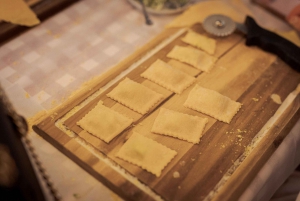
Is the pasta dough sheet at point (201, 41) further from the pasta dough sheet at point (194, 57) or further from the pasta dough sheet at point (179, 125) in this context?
the pasta dough sheet at point (179, 125)

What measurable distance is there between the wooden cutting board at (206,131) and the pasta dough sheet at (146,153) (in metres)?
0.02

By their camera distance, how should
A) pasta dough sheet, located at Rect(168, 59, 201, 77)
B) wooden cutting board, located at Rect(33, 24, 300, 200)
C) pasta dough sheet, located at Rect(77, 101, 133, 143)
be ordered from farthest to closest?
pasta dough sheet, located at Rect(168, 59, 201, 77) → pasta dough sheet, located at Rect(77, 101, 133, 143) → wooden cutting board, located at Rect(33, 24, 300, 200)

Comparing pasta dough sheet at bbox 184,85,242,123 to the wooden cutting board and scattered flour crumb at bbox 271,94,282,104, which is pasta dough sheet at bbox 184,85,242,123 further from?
scattered flour crumb at bbox 271,94,282,104

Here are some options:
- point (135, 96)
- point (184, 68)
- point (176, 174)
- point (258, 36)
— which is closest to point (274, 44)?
point (258, 36)

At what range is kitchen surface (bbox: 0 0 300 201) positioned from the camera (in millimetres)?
1198

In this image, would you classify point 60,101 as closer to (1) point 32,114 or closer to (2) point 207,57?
(1) point 32,114

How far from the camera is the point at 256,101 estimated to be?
1.44m

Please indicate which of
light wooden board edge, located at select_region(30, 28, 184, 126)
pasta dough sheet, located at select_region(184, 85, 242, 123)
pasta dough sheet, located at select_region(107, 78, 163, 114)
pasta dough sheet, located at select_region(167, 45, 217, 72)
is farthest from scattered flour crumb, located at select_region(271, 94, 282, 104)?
light wooden board edge, located at select_region(30, 28, 184, 126)

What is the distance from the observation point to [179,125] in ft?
4.33

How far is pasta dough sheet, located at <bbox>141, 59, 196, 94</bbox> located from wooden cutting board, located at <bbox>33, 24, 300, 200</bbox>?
0.03 metres

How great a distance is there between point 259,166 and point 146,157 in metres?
0.43

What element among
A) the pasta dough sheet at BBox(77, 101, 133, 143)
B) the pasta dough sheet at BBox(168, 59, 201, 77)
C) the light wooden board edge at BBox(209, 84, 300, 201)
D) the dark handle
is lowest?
the light wooden board edge at BBox(209, 84, 300, 201)

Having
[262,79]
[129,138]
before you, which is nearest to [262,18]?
[262,79]

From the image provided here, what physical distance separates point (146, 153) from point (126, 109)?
238 mm
